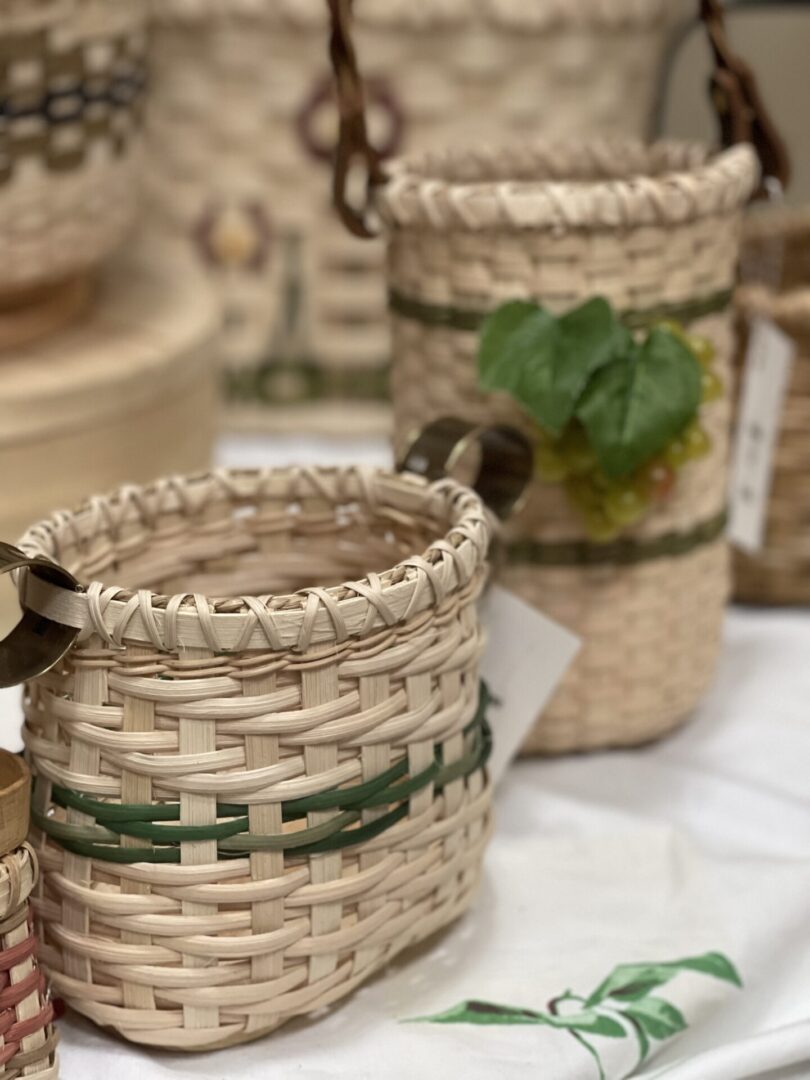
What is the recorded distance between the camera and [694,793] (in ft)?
2.67

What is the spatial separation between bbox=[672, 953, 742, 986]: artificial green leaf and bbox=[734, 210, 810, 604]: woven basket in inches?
15.9

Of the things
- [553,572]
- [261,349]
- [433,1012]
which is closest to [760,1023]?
[433,1012]

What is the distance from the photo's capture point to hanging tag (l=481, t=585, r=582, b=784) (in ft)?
2.48

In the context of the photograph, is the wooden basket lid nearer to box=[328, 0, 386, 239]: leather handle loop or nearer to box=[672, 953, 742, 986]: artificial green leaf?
box=[328, 0, 386, 239]: leather handle loop

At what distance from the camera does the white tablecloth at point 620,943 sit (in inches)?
23.1

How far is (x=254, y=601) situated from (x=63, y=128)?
0.44 meters

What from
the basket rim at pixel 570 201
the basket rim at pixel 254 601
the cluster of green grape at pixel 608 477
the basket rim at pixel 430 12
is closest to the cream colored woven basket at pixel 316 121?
the basket rim at pixel 430 12

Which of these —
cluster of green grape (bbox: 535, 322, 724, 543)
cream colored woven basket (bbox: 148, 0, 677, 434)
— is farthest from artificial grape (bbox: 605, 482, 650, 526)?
cream colored woven basket (bbox: 148, 0, 677, 434)

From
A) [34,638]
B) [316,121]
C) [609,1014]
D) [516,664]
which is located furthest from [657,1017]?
[316,121]

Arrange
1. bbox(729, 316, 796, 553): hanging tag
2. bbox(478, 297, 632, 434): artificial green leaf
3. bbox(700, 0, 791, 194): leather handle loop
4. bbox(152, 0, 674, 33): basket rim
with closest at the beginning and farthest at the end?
bbox(478, 297, 632, 434): artificial green leaf
bbox(700, 0, 791, 194): leather handle loop
bbox(729, 316, 796, 553): hanging tag
bbox(152, 0, 674, 33): basket rim

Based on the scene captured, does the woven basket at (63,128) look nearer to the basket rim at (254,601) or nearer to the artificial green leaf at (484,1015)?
the basket rim at (254,601)

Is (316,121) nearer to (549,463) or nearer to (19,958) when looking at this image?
(549,463)

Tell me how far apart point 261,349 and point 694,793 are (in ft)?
1.98

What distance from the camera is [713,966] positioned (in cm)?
66
